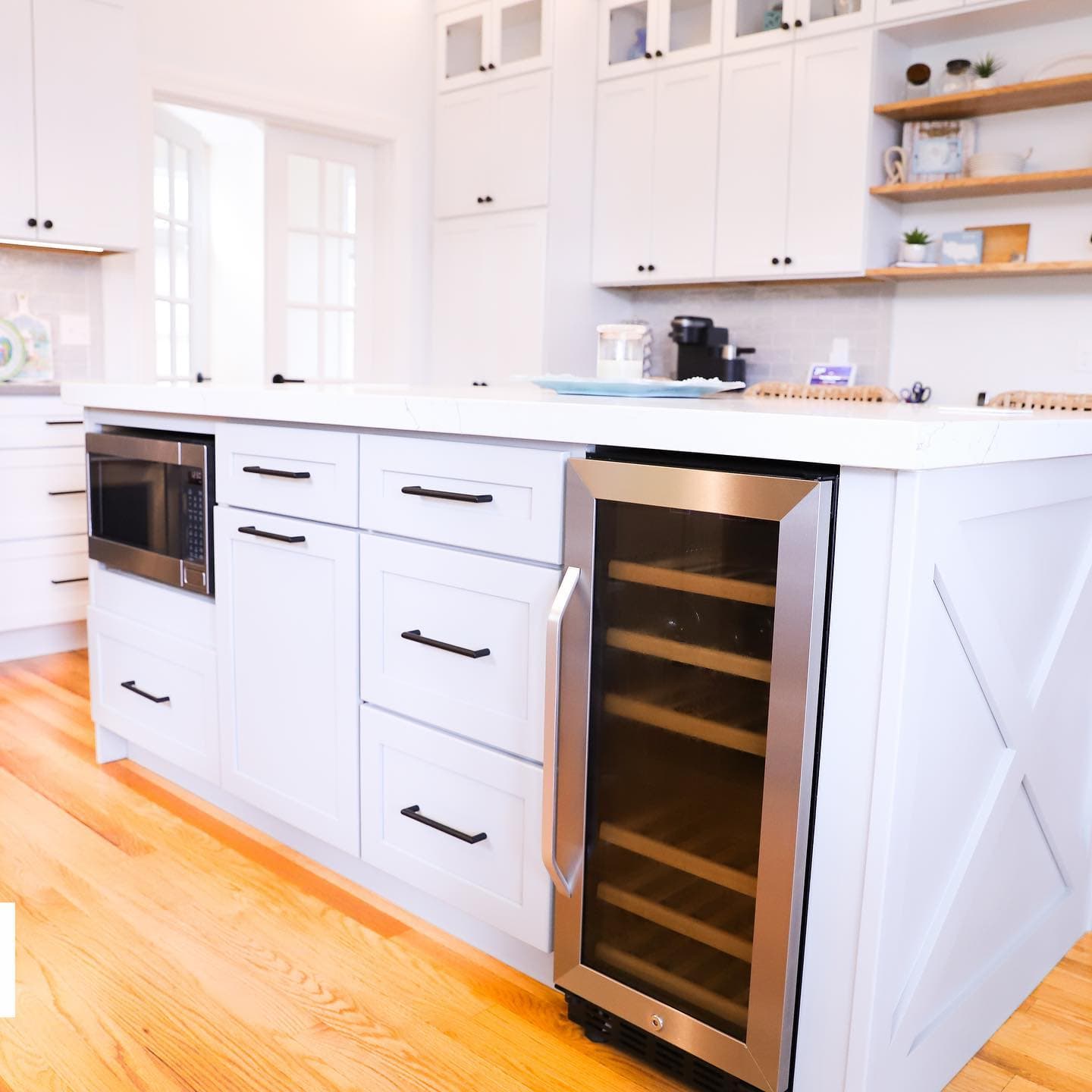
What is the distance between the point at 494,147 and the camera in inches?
193

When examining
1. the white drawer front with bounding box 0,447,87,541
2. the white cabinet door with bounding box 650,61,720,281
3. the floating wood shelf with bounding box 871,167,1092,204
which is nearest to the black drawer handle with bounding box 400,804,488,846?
the white drawer front with bounding box 0,447,87,541

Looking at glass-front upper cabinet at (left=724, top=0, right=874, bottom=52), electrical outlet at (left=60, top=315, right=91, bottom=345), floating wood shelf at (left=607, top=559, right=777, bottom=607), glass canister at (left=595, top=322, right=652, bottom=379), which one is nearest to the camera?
floating wood shelf at (left=607, top=559, right=777, bottom=607)

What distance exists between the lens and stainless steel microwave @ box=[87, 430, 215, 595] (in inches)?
90.7

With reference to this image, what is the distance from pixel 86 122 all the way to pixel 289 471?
257cm

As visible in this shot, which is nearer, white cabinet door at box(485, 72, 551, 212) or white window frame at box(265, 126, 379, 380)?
white cabinet door at box(485, 72, 551, 212)

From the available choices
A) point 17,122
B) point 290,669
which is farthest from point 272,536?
point 17,122

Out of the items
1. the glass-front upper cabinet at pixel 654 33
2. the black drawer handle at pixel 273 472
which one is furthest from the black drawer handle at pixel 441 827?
the glass-front upper cabinet at pixel 654 33

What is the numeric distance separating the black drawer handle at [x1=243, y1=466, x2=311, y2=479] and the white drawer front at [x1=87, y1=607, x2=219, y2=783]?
0.43 meters

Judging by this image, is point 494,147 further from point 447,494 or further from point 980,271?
point 447,494

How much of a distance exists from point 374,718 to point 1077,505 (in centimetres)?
118

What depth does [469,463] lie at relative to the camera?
1.70 metres

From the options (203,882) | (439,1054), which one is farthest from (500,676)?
(203,882)

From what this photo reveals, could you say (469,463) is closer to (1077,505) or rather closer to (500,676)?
(500,676)

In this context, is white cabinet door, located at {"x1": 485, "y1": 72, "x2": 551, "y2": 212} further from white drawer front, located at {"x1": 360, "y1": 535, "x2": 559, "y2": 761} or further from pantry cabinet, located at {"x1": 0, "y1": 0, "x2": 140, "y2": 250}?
white drawer front, located at {"x1": 360, "y1": 535, "x2": 559, "y2": 761}
